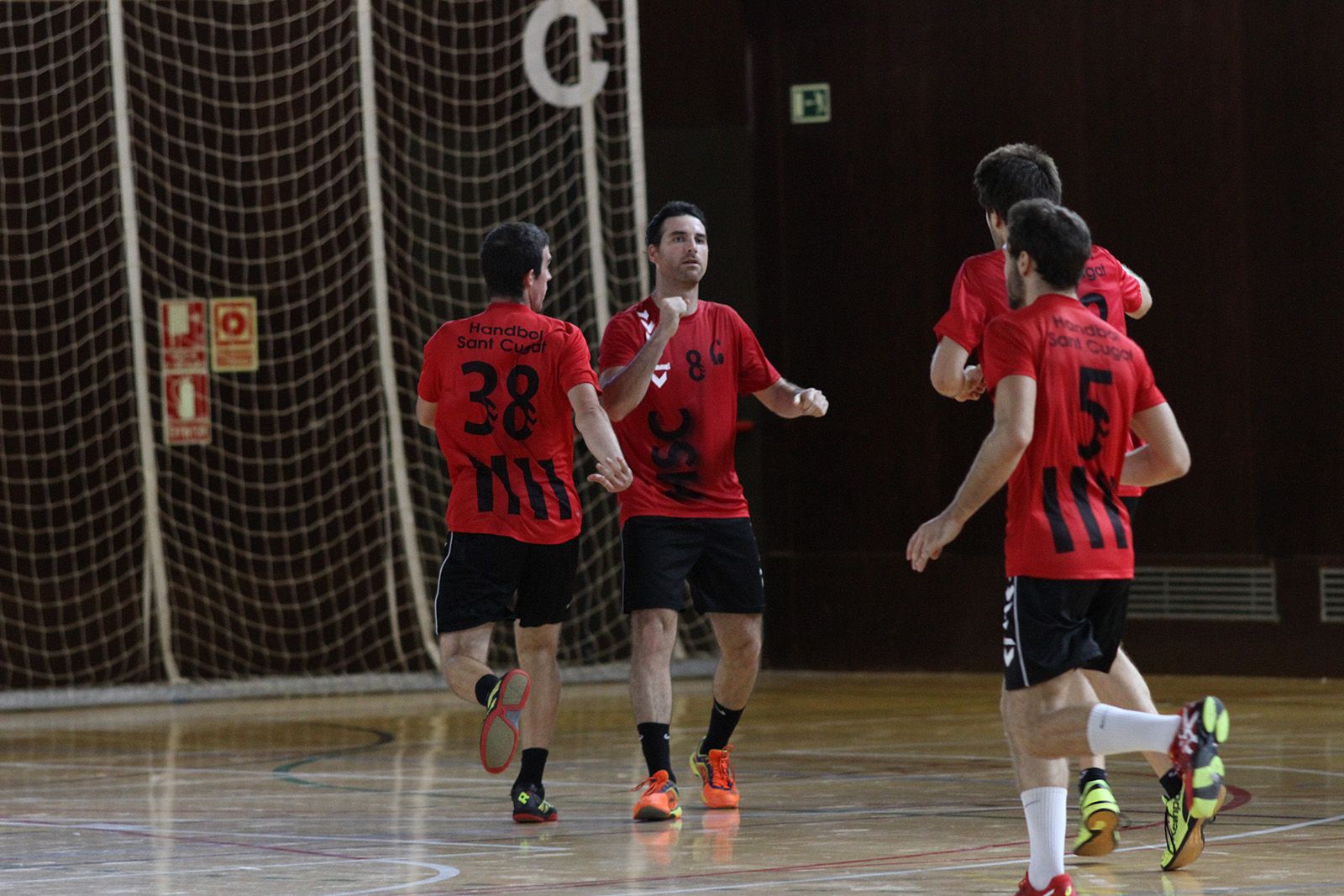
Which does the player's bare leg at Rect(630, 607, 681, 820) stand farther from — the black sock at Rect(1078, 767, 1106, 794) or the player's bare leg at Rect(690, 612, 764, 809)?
the black sock at Rect(1078, 767, 1106, 794)

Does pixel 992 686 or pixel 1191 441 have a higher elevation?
pixel 1191 441

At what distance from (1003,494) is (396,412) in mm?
3422

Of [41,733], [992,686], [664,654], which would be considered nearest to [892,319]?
[992,686]

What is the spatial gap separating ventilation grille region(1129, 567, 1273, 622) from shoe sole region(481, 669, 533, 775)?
625cm

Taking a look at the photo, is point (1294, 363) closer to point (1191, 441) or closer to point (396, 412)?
point (1191, 441)

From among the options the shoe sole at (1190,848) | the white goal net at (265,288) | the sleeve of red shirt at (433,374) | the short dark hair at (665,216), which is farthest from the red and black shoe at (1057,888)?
the white goal net at (265,288)

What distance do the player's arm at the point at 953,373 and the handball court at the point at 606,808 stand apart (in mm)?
1160

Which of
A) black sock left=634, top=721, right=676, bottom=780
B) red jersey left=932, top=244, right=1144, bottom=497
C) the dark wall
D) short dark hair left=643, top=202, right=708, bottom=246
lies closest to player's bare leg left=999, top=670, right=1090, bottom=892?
red jersey left=932, top=244, right=1144, bottom=497

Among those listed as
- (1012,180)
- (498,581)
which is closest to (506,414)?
(498,581)

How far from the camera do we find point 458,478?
6.44 meters

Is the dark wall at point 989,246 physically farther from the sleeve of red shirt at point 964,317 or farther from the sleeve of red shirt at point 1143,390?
the sleeve of red shirt at point 1143,390

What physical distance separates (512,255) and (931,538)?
88.6 inches

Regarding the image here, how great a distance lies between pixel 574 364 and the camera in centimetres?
625

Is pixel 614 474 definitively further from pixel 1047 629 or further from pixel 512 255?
pixel 1047 629
